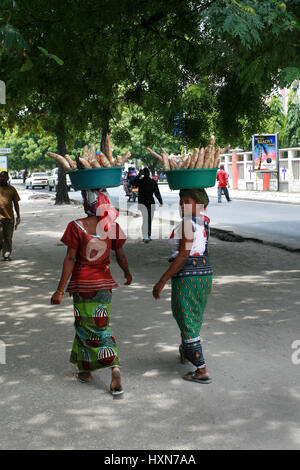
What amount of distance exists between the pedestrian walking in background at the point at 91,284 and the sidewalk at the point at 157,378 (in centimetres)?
27

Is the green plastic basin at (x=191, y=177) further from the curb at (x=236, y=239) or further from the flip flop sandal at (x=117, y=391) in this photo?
the curb at (x=236, y=239)

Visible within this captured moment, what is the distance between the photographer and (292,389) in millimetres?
4812

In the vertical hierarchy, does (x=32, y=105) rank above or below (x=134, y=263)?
above

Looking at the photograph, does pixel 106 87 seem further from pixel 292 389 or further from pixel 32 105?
pixel 292 389

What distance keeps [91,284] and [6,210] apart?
764 cm

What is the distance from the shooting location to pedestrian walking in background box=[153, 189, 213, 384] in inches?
198

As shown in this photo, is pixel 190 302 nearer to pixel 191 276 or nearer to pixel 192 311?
pixel 192 311

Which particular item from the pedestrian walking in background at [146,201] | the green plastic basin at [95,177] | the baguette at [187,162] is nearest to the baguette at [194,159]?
the baguette at [187,162]

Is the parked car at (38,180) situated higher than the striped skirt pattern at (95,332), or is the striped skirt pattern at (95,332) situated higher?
the parked car at (38,180)

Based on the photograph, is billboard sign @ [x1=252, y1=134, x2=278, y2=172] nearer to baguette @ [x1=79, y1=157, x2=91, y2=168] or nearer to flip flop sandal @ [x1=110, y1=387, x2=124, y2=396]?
baguette @ [x1=79, y1=157, x2=91, y2=168]

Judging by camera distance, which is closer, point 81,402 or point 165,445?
point 165,445

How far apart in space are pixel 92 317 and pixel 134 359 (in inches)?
37.1

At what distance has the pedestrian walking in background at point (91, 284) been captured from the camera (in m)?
4.92
